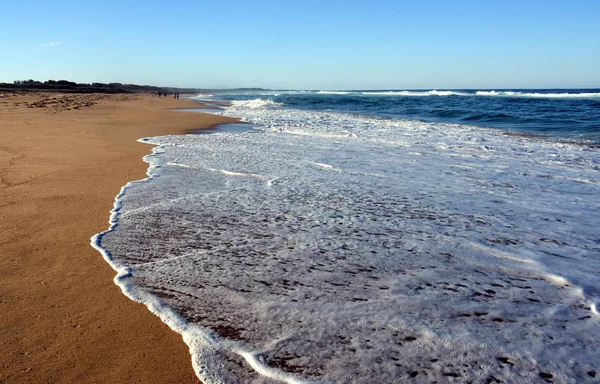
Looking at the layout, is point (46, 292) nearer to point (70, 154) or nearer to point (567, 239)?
point (567, 239)

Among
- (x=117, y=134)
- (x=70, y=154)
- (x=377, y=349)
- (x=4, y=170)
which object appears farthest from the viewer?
(x=117, y=134)

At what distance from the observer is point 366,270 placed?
3.40m

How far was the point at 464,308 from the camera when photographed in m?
2.86

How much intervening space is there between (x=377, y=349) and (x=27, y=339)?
6.04ft

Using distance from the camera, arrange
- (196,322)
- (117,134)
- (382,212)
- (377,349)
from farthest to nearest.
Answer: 1. (117,134)
2. (382,212)
3. (196,322)
4. (377,349)

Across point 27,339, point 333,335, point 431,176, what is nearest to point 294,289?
point 333,335

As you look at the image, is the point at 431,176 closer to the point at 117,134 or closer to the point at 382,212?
the point at 382,212

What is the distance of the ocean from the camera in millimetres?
2342

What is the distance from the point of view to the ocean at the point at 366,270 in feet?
→ 7.68

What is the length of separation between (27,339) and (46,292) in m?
0.58

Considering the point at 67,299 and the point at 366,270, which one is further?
the point at 366,270

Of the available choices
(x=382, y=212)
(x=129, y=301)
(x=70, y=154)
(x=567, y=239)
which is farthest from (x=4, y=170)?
(x=567, y=239)

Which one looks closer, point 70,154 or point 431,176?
point 431,176

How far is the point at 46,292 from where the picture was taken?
2.99 meters
